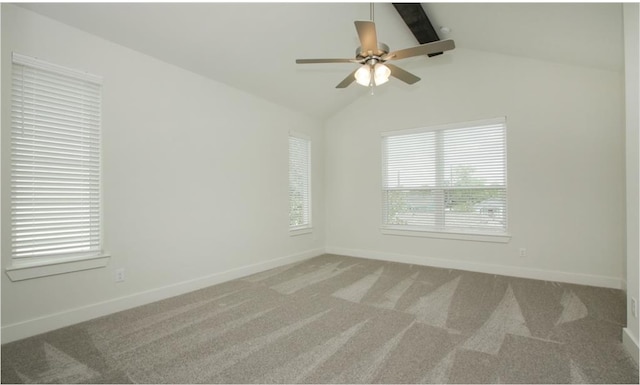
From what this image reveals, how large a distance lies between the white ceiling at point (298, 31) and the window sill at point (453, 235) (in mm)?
2437

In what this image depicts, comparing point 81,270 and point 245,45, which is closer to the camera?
point 81,270

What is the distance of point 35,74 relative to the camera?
2.47m

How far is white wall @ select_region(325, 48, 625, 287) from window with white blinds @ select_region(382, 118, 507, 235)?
0.54 feet

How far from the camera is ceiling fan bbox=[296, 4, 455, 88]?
2.21 meters

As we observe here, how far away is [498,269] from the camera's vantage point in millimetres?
4238

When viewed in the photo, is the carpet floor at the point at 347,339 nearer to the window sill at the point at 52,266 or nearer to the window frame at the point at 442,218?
the window sill at the point at 52,266

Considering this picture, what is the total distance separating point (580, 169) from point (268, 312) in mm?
4211

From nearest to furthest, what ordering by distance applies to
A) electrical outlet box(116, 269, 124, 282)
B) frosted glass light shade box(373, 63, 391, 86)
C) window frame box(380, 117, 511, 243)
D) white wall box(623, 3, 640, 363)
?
white wall box(623, 3, 640, 363) → frosted glass light shade box(373, 63, 391, 86) → electrical outlet box(116, 269, 124, 282) → window frame box(380, 117, 511, 243)

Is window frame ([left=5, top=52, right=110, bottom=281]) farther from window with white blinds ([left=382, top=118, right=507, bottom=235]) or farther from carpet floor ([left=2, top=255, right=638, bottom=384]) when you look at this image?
window with white blinds ([left=382, top=118, right=507, bottom=235])

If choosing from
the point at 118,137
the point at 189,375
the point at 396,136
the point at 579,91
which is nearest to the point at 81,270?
the point at 118,137

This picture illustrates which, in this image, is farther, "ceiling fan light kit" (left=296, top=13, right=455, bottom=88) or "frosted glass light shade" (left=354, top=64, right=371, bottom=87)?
"frosted glass light shade" (left=354, top=64, right=371, bottom=87)

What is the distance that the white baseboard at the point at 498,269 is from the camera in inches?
144

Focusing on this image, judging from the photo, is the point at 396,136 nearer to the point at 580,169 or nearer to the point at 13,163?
the point at 580,169

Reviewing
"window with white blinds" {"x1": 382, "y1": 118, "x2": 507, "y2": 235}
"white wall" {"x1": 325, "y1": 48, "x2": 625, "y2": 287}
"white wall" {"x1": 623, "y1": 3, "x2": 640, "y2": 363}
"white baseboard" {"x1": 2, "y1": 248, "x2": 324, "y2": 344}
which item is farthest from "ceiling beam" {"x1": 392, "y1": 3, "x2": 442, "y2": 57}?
"white baseboard" {"x1": 2, "y1": 248, "x2": 324, "y2": 344}
